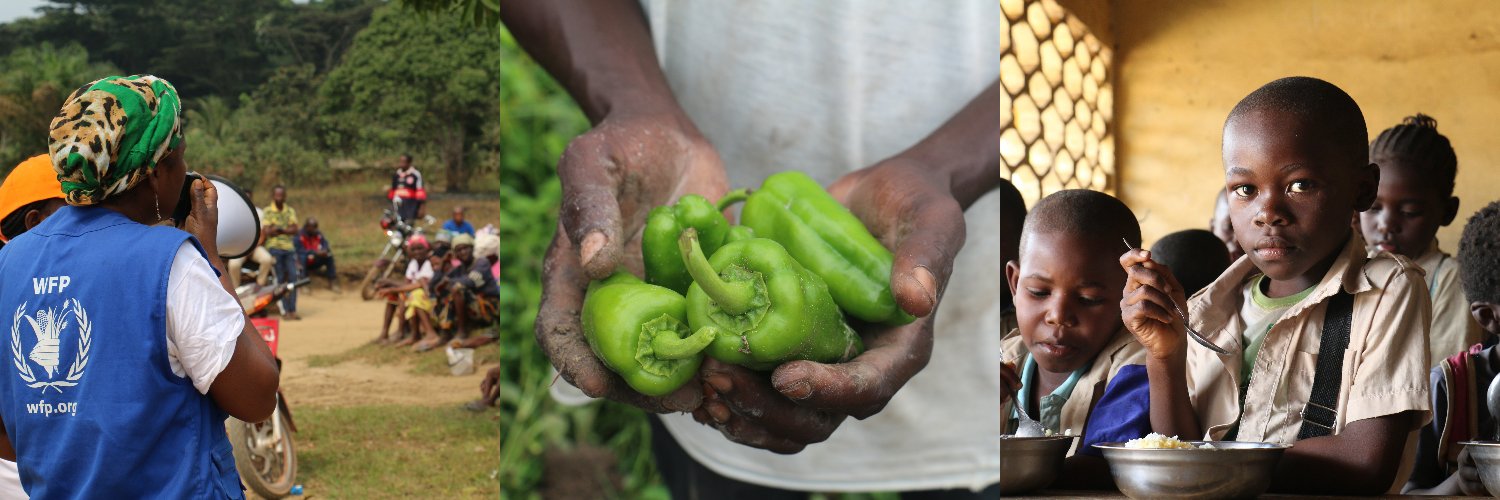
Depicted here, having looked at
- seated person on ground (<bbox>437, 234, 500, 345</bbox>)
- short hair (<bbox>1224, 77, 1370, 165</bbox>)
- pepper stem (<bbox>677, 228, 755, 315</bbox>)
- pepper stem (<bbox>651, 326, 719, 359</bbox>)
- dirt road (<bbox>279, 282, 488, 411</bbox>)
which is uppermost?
short hair (<bbox>1224, 77, 1370, 165</bbox>)

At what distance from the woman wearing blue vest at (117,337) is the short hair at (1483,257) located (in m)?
2.80

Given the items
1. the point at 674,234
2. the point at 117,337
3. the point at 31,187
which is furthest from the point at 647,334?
the point at 31,187

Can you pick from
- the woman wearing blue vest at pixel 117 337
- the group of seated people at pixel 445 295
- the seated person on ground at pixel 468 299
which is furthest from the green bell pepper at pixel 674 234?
the seated person on ground at pixel 468 299

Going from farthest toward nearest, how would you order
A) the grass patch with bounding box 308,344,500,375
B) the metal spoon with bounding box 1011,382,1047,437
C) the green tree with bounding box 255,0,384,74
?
the green tree with bounding box 255,0,384,74 < the grass patch with bounding box 308,344,500,375 < the metal spoon with bounding box 1011,382,1047,437

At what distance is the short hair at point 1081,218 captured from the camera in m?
2.73

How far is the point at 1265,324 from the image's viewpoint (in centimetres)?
264

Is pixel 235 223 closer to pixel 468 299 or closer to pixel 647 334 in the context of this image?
pixel 647 334

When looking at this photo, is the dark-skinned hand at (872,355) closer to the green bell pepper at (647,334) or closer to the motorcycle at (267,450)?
the green bell pepper at (647,334)

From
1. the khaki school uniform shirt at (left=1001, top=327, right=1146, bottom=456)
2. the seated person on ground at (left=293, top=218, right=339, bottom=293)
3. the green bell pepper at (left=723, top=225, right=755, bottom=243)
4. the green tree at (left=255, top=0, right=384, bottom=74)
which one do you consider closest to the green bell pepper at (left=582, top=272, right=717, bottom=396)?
the green bell pepper at (left=723, top=225, right=755, bottom=243)

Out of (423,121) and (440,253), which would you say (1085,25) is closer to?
(440,253)

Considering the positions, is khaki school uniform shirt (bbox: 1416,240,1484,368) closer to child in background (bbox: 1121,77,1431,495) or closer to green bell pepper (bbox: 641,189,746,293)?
child in background (bbox: 1121,77,1431,495)

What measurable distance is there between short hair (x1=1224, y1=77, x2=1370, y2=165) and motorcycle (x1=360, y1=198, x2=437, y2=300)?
40.5ft

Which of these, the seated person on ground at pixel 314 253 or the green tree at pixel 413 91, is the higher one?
the green tree at pixel 413 91

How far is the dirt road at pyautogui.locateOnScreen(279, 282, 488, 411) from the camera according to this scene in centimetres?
1064
